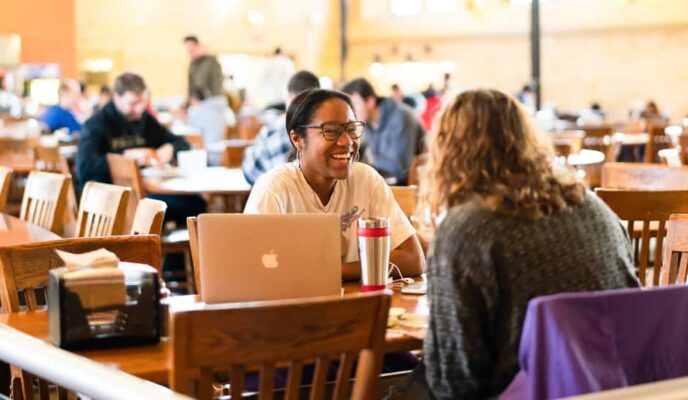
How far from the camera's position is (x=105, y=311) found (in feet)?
Answer: 7.36

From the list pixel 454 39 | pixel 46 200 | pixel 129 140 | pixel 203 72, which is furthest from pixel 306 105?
pixel 454 39

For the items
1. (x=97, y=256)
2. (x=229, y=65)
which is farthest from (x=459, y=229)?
(x=229, y=65)

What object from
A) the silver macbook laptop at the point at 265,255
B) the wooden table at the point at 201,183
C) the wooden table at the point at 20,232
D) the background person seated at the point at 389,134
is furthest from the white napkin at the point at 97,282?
the background person seated at the point at 389,134

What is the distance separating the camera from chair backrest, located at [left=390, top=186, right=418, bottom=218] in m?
3.76

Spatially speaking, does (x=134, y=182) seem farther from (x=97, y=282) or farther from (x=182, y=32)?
(x=182, y=32)

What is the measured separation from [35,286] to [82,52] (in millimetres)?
15149

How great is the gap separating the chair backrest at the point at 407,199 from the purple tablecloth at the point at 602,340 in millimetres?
Result: 1708

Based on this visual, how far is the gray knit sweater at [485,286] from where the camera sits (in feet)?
7.02

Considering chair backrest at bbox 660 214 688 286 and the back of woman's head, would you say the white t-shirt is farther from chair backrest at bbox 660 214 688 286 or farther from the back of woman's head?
chair backrest at bbox 660 214 688 286

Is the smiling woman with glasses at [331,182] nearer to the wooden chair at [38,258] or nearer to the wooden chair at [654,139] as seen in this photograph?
the wooden chair at [38,258]

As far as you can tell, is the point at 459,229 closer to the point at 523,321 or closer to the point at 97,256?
the point at 523,321

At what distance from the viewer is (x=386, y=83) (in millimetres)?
20406

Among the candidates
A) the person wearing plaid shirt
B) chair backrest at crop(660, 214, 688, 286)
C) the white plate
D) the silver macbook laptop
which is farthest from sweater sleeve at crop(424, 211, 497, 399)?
the white plate

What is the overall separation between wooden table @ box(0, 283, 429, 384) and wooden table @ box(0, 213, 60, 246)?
2.85 ft
